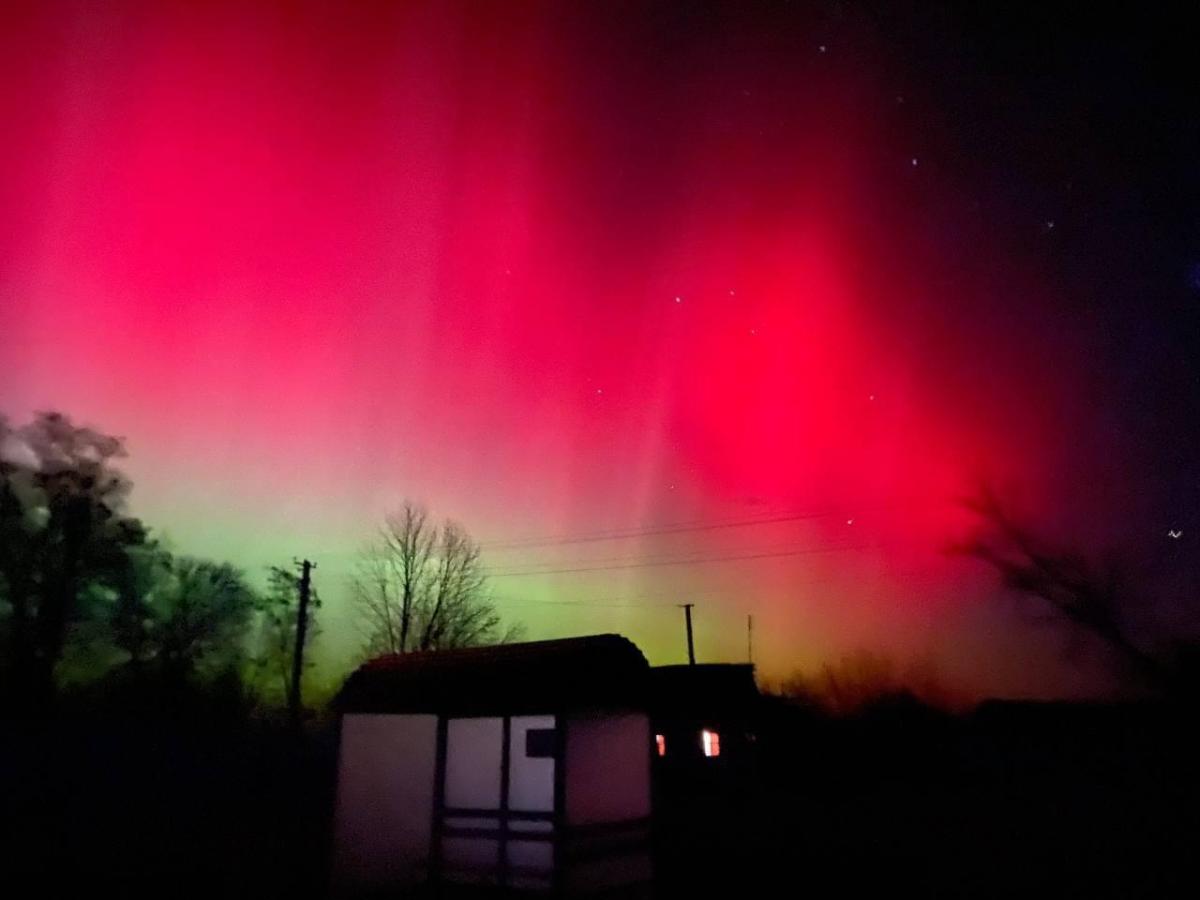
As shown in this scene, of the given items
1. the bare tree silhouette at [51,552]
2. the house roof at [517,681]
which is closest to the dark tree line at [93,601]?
the bare tree silhouette at [51,552]

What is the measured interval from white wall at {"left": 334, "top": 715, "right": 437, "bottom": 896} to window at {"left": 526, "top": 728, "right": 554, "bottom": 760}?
1.27 metres

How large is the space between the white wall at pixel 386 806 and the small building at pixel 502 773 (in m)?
0.02

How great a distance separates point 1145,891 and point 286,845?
1437 cm

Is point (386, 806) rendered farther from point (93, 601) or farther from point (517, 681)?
point (93, 601)

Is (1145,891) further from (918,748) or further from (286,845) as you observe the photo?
(918,748)

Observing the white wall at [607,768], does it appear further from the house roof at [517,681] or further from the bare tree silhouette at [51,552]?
the bare tree silhouette at [51,552]

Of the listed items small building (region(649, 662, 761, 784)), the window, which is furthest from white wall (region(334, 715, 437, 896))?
small building (region(649, 662, 761, 784))

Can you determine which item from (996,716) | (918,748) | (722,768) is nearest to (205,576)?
(722,768)

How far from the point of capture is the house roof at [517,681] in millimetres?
10711

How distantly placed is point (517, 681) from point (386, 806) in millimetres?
2869

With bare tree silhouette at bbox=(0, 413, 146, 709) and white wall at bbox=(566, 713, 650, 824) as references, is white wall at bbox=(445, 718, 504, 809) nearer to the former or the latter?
white wall at bbox=(566, 713, 650, 824)

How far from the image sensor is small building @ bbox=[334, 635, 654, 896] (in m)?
10.7

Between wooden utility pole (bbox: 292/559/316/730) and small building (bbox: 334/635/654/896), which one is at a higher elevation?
wooden utility pole (bbox: 292/559/316/730)

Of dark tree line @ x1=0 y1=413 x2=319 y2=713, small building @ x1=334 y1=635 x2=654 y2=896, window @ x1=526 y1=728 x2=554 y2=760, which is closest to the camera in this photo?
small building @ x1=334 y1=635 x2=654 y2=896
